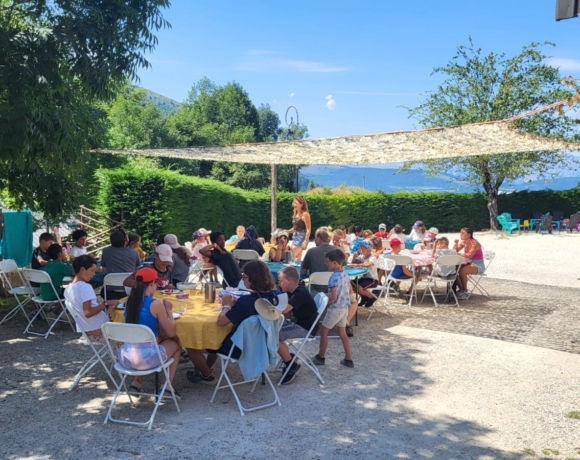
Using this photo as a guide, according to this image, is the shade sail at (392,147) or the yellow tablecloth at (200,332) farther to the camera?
the shade sail at (392,147)

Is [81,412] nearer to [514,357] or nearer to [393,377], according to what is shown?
[393,377]

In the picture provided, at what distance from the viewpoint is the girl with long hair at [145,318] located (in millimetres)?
3857

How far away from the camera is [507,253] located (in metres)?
15.9

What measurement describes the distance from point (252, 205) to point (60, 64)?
15.4 m

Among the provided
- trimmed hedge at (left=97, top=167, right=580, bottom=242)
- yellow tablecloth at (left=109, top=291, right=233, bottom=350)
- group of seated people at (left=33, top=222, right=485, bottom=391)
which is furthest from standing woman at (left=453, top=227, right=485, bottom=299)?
trimmed hedge at (left=97, top=167, right=580, bottom=242)

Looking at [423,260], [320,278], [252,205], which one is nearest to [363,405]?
[320,278]

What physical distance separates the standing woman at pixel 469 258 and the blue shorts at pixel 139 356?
221 inches

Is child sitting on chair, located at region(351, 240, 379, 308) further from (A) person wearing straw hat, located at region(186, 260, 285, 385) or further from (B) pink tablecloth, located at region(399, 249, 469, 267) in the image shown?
(A) person wearing straw hat, located at region(186, 260, 285, 385)

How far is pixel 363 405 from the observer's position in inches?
166

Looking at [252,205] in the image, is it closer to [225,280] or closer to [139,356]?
[225,280]

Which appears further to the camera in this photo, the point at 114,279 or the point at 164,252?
the point at 114,279

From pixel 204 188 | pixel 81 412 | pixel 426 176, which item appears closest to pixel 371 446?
pixel 81 412

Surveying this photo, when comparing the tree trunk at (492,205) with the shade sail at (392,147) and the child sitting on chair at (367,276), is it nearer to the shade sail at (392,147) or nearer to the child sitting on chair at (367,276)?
the shade sail at (392,147)

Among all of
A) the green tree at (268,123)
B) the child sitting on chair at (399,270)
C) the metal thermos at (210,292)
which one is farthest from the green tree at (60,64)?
the green tree at (268,123)
